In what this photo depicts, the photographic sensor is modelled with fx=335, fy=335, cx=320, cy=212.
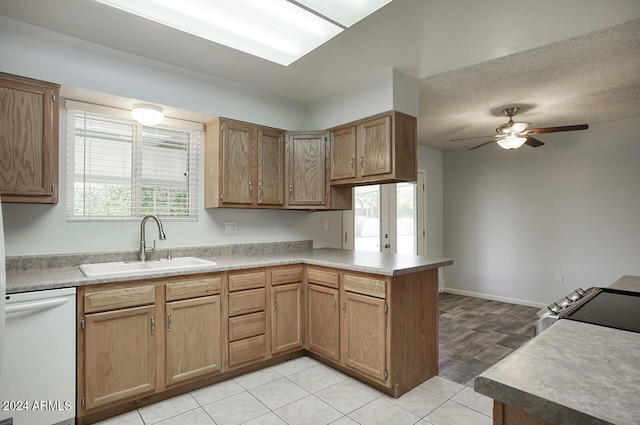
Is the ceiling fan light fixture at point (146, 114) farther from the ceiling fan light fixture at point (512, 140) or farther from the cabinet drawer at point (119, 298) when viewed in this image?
the ceiling fan light fixture at point (512, 140)

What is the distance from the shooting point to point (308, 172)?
3299 mm

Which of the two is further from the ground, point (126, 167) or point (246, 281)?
point (126, 167)

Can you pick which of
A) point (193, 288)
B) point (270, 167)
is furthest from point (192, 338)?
point (270, 167)

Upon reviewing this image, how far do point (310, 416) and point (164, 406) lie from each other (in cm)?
98

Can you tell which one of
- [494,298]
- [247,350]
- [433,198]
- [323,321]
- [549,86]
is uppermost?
[549,86]

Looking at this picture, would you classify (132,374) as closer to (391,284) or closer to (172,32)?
(391,284)

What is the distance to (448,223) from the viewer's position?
18.9 ft

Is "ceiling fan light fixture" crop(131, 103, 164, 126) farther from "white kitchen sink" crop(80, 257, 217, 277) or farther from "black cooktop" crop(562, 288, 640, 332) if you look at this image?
"black cooktop" crop(562, 288, 640, 332)

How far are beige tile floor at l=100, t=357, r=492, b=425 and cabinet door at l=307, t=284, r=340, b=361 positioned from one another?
0.75 ft

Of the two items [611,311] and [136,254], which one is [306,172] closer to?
[136,254]

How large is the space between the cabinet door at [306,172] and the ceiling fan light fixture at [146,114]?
1.18 m

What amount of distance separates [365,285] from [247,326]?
3.29ft

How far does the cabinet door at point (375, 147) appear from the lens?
2.79 meters

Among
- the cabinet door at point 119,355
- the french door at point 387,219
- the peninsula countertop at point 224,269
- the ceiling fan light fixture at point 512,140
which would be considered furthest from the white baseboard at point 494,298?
the cabinet door at point 119,355
